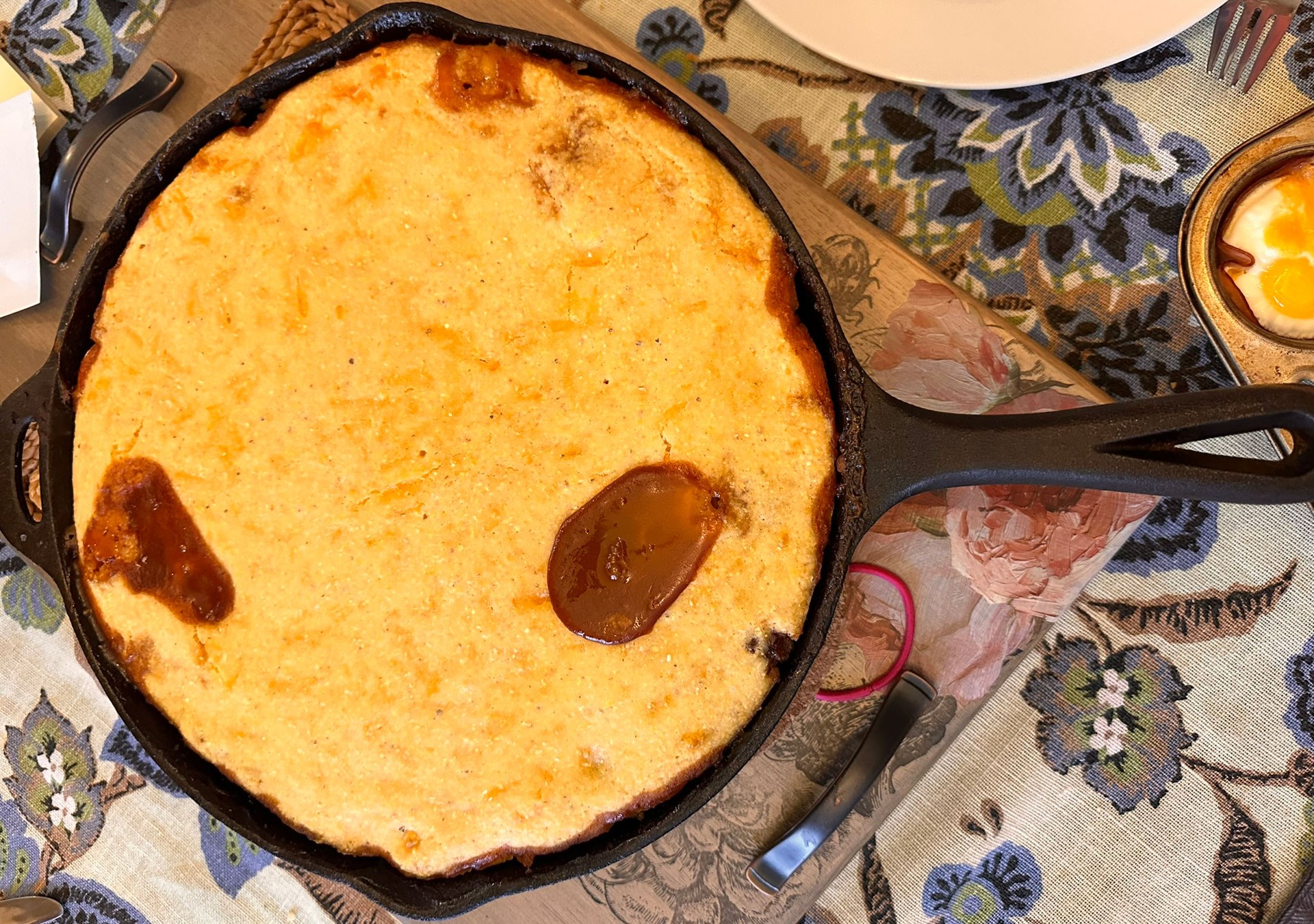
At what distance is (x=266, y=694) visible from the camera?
1100 millimetres

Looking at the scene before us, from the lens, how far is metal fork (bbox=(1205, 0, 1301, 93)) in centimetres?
128

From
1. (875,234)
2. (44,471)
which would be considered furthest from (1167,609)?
(44,471)

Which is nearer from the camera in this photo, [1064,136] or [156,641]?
[156,641]

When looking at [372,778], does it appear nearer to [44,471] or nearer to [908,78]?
[44,471]

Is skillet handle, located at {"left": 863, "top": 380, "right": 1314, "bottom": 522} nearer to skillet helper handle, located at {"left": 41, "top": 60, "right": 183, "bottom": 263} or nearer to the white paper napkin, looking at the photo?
skillet helper handle, located at {"left": 41, "top": 60, "right": 183, "bottom": 263}

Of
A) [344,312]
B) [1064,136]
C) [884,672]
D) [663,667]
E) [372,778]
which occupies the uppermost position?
[1064,136]

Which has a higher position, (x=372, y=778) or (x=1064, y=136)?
(x=1064, y=136)

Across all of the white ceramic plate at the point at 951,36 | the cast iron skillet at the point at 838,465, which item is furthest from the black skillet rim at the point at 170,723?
the white ceramic plate at the point at 951,36

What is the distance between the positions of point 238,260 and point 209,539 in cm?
37

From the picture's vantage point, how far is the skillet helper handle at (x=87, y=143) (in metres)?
1.34

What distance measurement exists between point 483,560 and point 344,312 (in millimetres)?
380

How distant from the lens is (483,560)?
1.10 meters

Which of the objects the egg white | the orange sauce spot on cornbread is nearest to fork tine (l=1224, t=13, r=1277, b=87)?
the egg white

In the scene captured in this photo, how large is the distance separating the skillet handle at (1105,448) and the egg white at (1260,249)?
37 cm
